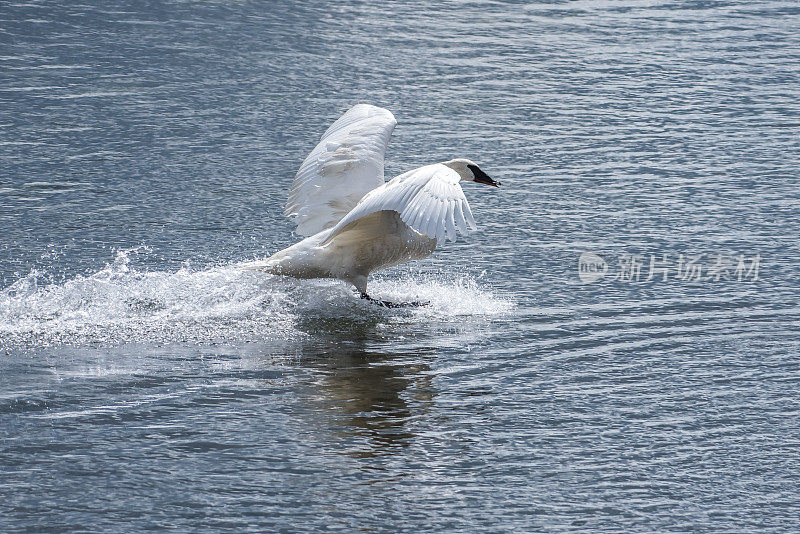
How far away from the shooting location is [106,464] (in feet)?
20.0

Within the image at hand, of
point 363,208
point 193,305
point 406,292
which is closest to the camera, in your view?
point 363,208

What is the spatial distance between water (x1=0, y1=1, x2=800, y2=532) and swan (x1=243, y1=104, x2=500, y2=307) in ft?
0.98

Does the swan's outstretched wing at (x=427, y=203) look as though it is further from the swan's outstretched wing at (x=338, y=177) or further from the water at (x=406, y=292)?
the swan's outstretched wing at (x=338, y=177)

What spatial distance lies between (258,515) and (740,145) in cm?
789

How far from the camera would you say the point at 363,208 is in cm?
828

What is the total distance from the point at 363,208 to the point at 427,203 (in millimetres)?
560

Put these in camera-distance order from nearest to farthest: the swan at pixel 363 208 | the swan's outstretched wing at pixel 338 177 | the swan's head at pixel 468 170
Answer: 1. the swan at pixel 363 208
2. the swan's outstretched wing at pixel 338 177
3. the swan's head at pixel 468 170

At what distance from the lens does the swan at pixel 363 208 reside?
7902 millimetres

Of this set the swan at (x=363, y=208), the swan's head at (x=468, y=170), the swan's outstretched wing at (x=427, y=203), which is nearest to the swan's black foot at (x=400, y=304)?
the swan at (x=363, y=208)

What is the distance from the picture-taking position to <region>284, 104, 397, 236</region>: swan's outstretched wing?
9.36 meters

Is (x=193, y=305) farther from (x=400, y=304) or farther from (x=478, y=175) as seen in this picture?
(x=478, y=175)

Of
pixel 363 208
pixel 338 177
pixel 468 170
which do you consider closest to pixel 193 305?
pixel 363 208

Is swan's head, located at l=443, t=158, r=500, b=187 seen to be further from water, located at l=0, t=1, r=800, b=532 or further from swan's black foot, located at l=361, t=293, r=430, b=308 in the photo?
swan's black foot, located at l=361, t=293, r=430, b=308

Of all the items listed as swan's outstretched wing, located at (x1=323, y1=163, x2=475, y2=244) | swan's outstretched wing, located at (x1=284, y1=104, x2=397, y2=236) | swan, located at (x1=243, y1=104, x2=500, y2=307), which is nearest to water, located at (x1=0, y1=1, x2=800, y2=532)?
swan, located at (x1=243, y1=104, x2=500, y2=307)
